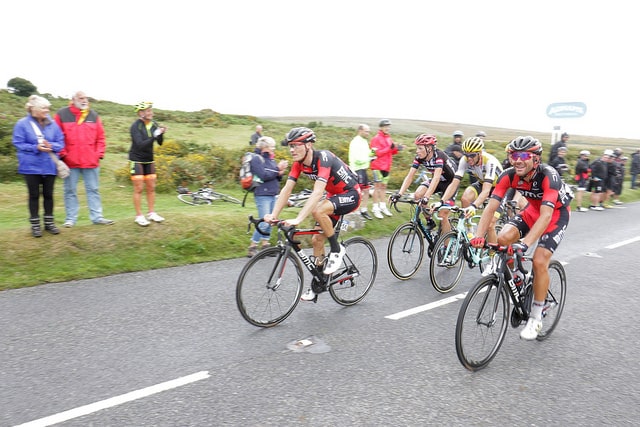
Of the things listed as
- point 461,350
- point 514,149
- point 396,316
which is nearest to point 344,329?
point 396,316

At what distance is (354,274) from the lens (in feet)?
20.8

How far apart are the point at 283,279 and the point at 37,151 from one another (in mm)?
4722

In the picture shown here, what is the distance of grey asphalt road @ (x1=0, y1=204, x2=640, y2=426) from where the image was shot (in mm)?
3689

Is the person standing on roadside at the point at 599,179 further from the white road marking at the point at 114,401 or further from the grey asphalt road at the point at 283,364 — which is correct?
the white road marking at the point at 114,401

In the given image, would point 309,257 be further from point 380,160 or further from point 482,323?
point 380,160

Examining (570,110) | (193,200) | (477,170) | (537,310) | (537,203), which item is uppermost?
(570,110)

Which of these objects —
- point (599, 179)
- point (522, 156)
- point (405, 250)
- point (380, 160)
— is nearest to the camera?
point (522, 156)

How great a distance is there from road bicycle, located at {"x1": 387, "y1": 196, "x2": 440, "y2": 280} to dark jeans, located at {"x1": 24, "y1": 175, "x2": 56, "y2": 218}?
5.51 m

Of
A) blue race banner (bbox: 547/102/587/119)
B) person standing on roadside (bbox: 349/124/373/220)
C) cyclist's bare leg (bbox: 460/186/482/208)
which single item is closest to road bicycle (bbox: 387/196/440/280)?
cyclist's bare leg (bbox: 460/186/482/208)

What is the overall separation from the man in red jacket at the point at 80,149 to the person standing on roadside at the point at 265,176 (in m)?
2.68

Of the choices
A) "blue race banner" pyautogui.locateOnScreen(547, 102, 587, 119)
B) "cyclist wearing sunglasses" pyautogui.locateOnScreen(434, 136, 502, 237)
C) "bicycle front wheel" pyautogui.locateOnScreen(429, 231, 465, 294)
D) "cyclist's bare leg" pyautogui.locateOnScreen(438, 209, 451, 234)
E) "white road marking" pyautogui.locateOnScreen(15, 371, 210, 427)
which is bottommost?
"white road marking" pyautogui.locateOnScreen(15, 371, 210, 427)

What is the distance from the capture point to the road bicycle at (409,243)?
7.37m

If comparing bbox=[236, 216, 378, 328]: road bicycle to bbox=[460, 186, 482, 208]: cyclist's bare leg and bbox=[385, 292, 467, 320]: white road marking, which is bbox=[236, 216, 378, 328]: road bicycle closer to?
bbox=[385, 292, 467, 320]: white road marking

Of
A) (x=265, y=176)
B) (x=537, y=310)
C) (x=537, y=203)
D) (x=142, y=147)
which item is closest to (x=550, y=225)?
(x=537, y=203)
